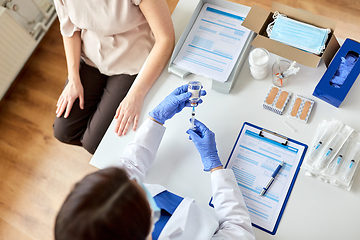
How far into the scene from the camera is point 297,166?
0.96m

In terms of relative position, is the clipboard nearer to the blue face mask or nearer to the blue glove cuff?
the blue glove cuff

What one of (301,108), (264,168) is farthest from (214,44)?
(264,168)

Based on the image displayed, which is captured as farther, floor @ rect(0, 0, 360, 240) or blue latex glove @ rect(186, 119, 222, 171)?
floor @ rect(0, 0, 360, 240)

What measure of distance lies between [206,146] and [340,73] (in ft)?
1.81

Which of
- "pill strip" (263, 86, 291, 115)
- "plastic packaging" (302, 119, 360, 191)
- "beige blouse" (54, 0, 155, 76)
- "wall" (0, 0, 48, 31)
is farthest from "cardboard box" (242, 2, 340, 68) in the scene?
"wall" (0, 0, 48, 31)

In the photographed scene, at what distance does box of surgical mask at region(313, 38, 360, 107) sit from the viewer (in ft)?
3.13

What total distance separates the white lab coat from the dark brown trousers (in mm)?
433

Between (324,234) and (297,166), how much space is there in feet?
0.74

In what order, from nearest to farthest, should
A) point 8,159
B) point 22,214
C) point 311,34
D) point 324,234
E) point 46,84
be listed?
point 324,234 → point 311,34 → point 22,214 → point 8,159 → point 46,84

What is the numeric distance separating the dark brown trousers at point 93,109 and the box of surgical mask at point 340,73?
868 mm

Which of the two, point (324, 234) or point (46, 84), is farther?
point (46, 84)

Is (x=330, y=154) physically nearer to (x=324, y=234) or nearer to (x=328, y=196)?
(x=328, y=196)

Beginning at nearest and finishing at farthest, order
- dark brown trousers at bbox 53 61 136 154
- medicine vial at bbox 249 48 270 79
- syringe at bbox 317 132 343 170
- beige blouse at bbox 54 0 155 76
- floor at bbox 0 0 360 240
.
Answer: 1. syringe at bbox 317 132 343 170
2. medicine vial at bbox 249 48 270 79
3. beige blouse at bbox 54 0 155 76
4. dark brown trousers at bbox 53 61 136 154
5. floor at bbox 0 0 360 240

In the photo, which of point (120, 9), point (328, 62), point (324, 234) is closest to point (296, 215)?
point (324, 234)
